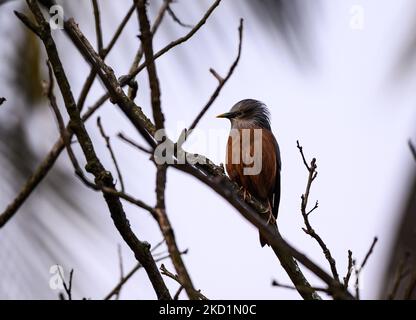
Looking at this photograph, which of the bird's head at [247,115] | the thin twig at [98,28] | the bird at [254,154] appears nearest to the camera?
the thin twig at [98,28]

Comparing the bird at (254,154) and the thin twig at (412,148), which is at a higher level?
the bird at (254,154)

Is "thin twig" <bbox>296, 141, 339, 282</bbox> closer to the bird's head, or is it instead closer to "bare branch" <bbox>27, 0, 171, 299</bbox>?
"bare branch" <bbox>27, 0, 171, 299</bbox>

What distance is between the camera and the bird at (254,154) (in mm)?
5586

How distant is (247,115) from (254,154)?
728 millimetres

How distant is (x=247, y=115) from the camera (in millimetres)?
6406

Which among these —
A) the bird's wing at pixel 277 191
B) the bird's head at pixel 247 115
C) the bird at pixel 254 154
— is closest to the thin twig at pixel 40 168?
the bird at pixel 254 154

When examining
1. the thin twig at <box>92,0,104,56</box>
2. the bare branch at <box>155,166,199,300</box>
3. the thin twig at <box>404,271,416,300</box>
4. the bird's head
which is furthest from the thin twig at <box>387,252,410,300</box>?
the bird's head

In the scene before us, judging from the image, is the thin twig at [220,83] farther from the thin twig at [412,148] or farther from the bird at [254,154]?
the bird at [254,154]

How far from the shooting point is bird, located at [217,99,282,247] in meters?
5.59

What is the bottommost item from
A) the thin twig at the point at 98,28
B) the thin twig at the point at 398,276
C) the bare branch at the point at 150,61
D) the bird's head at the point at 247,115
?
the thin twig at the point at 398,276

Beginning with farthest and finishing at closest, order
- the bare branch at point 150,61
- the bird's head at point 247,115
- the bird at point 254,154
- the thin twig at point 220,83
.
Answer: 1. the bird's head at point 247,115
2. the bird at point 254,154
3. the thin twig at point 220,83
4. the bare branch at point 150,61

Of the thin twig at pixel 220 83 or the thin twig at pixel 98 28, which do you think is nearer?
the thin twig at pixel 220 83
